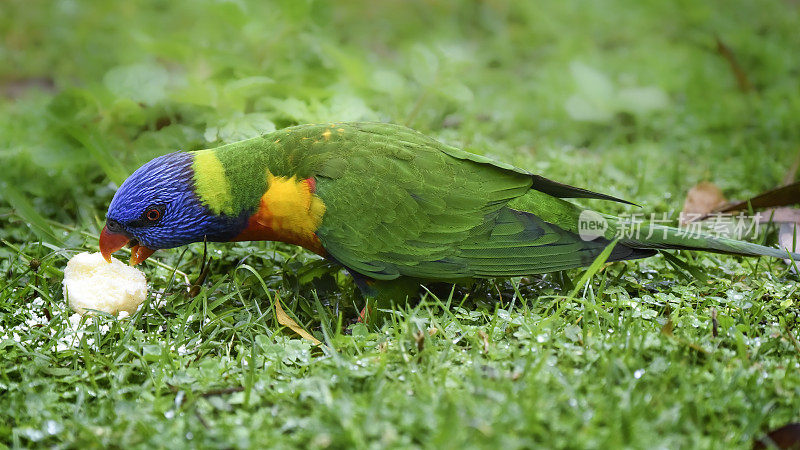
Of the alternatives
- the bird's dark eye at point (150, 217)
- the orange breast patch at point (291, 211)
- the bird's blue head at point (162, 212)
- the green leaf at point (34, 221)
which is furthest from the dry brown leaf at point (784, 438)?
the green leaf at point (34, 221)

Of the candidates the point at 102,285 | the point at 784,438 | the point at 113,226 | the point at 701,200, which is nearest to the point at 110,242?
the point at 113,226

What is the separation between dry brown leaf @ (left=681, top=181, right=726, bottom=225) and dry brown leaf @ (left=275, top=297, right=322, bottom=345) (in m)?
2.12

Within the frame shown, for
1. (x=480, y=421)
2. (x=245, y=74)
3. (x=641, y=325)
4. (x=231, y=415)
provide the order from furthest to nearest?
1. (x=245, y=74)
2. (x=641, y=325)
3. (x=231, y=415)
4. (x=480, y=421)

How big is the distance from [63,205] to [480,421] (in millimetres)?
2884

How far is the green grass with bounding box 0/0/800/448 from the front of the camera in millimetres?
1981

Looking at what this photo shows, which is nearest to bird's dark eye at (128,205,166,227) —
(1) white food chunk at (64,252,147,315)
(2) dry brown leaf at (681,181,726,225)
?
(1) white food chunk at (64,252,147,315)

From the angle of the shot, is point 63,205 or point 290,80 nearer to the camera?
point 63,205

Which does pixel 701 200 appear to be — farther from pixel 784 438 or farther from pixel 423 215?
pixel 784 438

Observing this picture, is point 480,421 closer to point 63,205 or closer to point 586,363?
point 586,363

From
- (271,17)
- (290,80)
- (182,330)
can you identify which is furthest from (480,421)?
(271,17)

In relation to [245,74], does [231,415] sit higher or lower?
lower

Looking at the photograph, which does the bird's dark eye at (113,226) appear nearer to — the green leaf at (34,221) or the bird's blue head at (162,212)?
the bird's blue head at (162,212)

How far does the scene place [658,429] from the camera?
6.22ft

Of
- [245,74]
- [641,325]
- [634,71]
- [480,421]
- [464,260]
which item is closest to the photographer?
[480,421]
